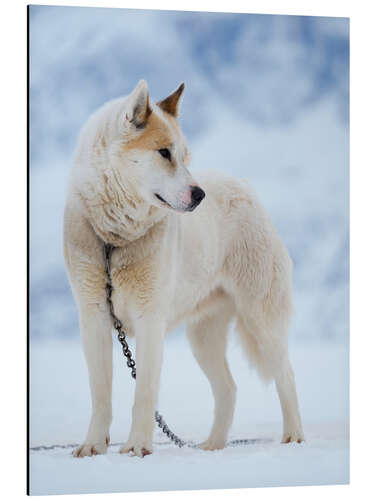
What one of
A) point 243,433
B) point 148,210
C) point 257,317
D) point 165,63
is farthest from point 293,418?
point 165,63

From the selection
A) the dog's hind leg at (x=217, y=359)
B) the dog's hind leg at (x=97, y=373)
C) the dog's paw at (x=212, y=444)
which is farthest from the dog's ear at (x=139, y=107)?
the dog's paw at (x=212, y=444)

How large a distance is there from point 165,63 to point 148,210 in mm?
897

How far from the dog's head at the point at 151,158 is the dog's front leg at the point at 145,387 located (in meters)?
0.55

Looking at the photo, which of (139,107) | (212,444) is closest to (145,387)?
(212,444)

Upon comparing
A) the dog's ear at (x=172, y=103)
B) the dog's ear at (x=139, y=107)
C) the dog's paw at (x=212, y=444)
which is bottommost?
the dog's paw at (x=212, y=444)

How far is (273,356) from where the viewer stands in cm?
421

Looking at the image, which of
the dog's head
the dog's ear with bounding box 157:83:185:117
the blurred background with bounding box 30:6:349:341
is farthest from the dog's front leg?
the dog's ear with bounding box 157:83:185:117

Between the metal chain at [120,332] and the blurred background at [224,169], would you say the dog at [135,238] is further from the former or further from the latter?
the blurred background at [224,169]

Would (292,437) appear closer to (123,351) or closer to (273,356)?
(273,356)

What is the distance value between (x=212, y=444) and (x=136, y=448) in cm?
73

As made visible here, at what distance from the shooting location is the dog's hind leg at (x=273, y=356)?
4145 mm

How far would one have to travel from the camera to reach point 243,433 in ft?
13.8

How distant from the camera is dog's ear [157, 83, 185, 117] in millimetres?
3613

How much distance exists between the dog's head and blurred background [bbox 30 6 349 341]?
0.39 meters
